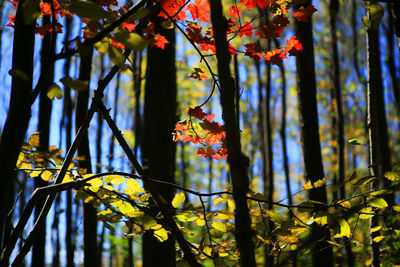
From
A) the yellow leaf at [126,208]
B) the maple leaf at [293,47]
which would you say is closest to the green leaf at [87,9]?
the yellow leaf at [126,208]

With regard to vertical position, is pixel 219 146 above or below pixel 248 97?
below

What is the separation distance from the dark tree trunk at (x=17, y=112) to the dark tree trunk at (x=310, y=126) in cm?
182

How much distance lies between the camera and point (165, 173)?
7.25ft

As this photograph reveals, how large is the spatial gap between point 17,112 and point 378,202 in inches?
48.9

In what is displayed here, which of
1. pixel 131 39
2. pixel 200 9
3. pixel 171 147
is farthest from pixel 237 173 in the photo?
pixel 171 147

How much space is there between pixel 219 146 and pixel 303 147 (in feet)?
3.16

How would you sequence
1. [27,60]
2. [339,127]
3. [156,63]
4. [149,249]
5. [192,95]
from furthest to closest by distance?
[192,95]
[339,127]
[156,63]
[149,249]
[27,60]

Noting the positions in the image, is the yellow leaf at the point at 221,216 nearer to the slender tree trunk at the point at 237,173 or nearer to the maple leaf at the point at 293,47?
the slender tree trunk at the point at 237,173

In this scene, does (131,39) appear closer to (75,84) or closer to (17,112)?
(75,84)

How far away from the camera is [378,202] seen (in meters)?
1.23

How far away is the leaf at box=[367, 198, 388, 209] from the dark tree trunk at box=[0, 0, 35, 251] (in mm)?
1200

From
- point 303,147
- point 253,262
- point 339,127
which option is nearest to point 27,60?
point 253,262

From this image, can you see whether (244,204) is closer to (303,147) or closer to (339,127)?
(303,147)

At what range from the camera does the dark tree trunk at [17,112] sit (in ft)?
2.88
